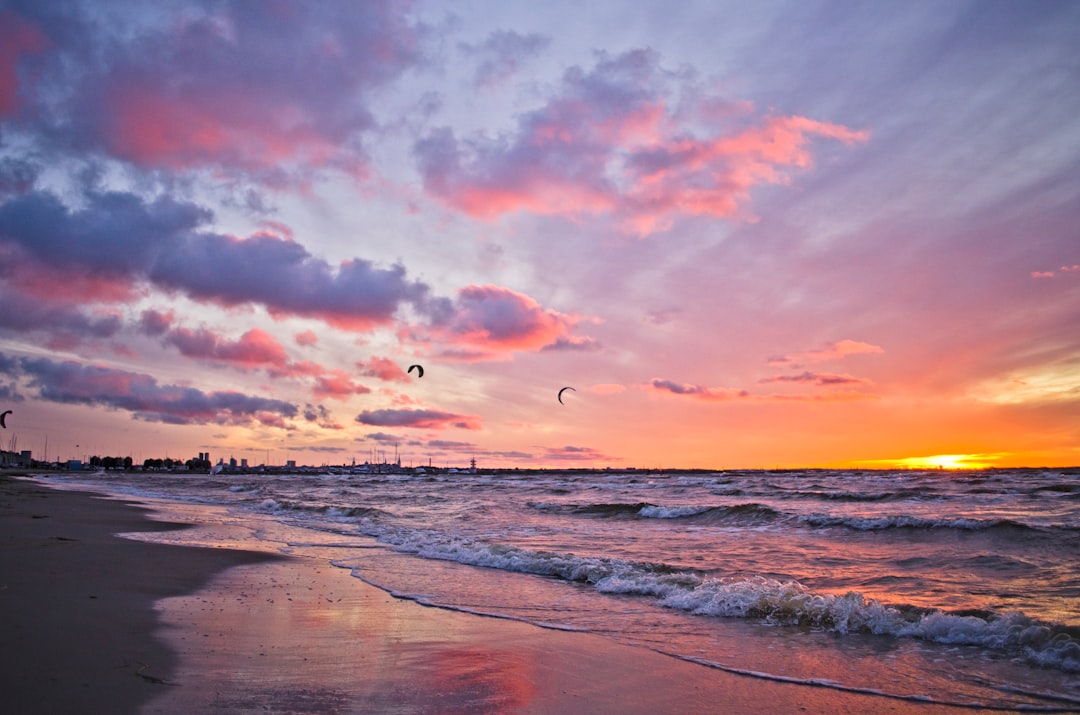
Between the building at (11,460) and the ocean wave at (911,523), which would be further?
the building at (11,460)

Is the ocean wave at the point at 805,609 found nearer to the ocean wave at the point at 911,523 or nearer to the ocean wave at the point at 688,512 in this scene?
the ocean wave at the point at 911,523

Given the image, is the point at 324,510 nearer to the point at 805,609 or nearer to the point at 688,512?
the point at 688,512

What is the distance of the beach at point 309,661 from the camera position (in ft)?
15.9

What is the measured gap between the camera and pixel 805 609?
8820 millimetres

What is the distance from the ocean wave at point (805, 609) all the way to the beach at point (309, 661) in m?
2.62

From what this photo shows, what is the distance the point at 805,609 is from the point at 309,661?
21.7ft

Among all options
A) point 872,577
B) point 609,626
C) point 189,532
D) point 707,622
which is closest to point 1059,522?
point 872,577

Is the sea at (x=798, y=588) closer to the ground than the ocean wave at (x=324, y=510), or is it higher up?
higher up

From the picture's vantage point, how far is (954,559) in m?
13.3

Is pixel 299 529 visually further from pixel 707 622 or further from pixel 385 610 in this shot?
pixel 707 622

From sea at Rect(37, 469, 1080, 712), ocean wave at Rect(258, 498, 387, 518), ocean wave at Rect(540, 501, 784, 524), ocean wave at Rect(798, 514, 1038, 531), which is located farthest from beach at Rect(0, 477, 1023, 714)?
ocean wave at Rect(258, 498, 387, 518)

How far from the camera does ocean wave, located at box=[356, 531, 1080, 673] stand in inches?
284

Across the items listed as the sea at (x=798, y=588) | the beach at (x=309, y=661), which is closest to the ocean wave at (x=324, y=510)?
the sea at (x=798, y=588)

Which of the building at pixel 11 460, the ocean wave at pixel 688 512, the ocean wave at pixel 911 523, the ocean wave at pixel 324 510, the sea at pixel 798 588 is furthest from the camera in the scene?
the building at pixel 11 460
